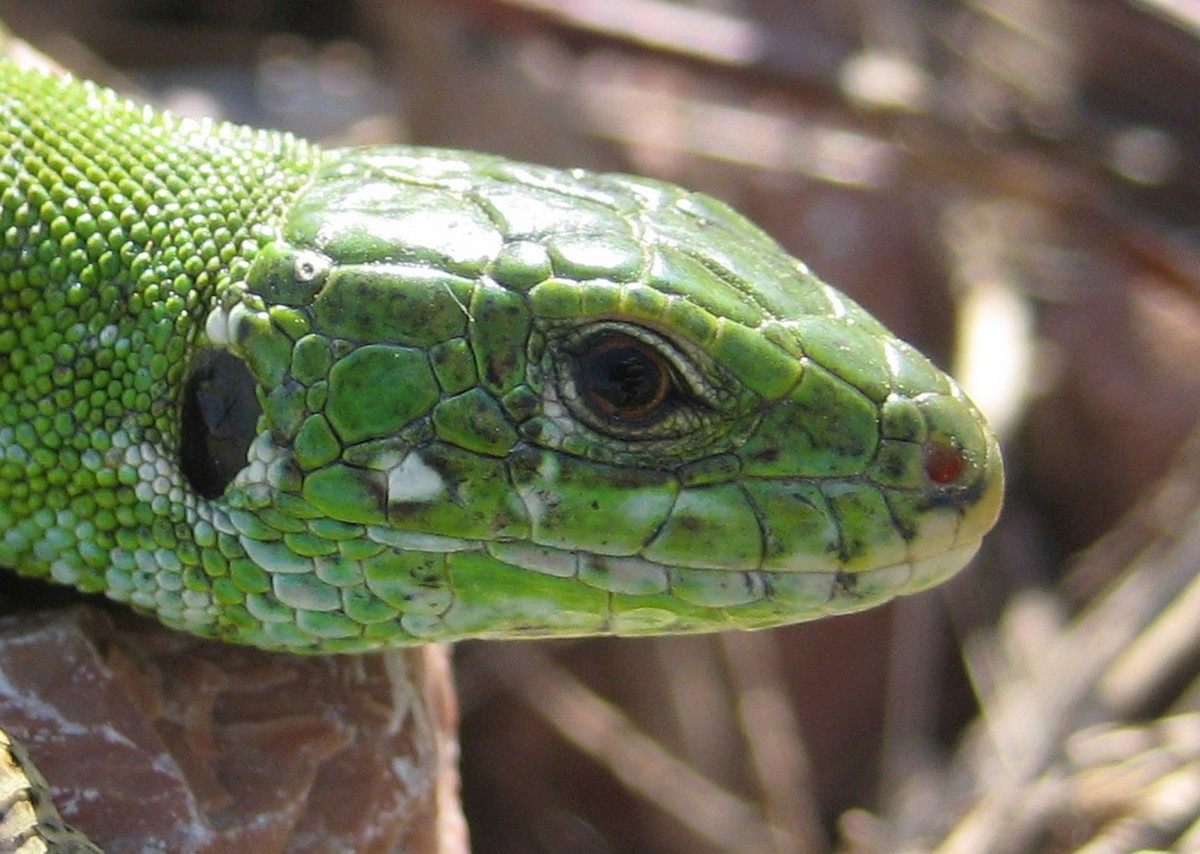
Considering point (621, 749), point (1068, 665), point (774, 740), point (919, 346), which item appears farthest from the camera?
point (919, 346)

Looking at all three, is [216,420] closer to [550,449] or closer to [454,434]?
[454,434]

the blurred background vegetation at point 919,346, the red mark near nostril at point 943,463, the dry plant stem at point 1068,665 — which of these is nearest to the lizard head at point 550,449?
the red mark near nostril at point 943,463

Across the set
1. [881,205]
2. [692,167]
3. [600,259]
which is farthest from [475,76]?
[600,259]

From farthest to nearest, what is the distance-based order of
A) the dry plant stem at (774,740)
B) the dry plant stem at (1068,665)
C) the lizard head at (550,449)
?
the dry plant stem at (774,740) → the dry plant stem at (1068,665) → the lizard head at (550,449)

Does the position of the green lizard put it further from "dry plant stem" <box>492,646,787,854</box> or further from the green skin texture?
"dry plant stem" <box>492,646,787,854</box>

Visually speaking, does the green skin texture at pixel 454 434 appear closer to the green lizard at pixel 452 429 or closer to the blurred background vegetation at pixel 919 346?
the green lizard at pixel 452 429

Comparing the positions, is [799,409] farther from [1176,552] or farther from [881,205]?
[881,205]

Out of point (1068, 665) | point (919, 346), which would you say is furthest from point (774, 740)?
A: point (919, 346)
